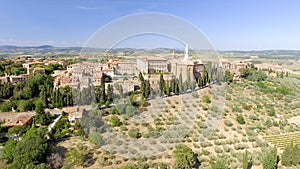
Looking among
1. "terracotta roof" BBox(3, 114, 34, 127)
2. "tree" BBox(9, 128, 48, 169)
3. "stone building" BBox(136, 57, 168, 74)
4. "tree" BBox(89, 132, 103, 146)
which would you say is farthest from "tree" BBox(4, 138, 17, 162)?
"stone building" BBox(136, 57, 168, 74)

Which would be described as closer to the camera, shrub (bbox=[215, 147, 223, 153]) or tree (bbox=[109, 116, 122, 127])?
shrub (bbox=[215, 147, 223, 153])

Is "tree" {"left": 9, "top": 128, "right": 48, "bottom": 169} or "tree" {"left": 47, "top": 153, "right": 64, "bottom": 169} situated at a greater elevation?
"tree" {"left": 9, "top": 128, "right": 48, "bottom": 169}

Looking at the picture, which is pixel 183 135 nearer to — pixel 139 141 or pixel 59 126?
pixel 139 141

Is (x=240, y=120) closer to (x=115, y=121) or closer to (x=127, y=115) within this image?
(x=127, y=115)

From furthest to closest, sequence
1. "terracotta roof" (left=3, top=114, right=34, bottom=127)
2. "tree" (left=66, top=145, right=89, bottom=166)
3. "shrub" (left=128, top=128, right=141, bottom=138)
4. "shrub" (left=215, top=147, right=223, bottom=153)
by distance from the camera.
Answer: "terracotta roof" (left=3, top=114, right=34, bottom=127) < "shrub" (left=128, top=128, right=141, bottom=138) < "shrub" (left=215, top=147, right=223, bottom=153) < "tree" (left=66, top=145, right=89, bottom=166)

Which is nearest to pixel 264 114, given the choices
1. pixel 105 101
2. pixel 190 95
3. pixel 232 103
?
pixel 232 103

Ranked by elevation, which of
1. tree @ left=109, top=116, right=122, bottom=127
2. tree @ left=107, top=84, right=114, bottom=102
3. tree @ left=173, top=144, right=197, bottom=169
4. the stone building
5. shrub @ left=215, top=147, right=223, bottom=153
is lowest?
shrub @ left=215, top=147, right=223, bottom=153

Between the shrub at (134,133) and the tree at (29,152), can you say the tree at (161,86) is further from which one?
the tree at (29,152)

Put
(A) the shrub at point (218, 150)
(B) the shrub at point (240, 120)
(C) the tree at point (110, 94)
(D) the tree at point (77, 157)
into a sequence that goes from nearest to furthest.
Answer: (D) the tree at point (77, 157) → (A) the shrub at point (218, 150) → (B) the shrub at point (240, 120) → (C) the tree at point (110, 94)

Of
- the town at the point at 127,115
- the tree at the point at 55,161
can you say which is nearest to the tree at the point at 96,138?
the town at the point at 127,115

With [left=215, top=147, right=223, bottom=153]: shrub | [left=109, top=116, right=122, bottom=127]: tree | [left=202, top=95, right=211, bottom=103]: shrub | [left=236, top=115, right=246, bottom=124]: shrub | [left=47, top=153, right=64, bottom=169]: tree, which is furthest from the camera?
[left=202, top=95, right=211, bottom=103]: shrub

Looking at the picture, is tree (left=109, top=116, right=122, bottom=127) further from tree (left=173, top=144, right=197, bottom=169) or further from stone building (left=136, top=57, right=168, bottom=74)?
stone building (left=136, top=57, right=168, bottom=74)
